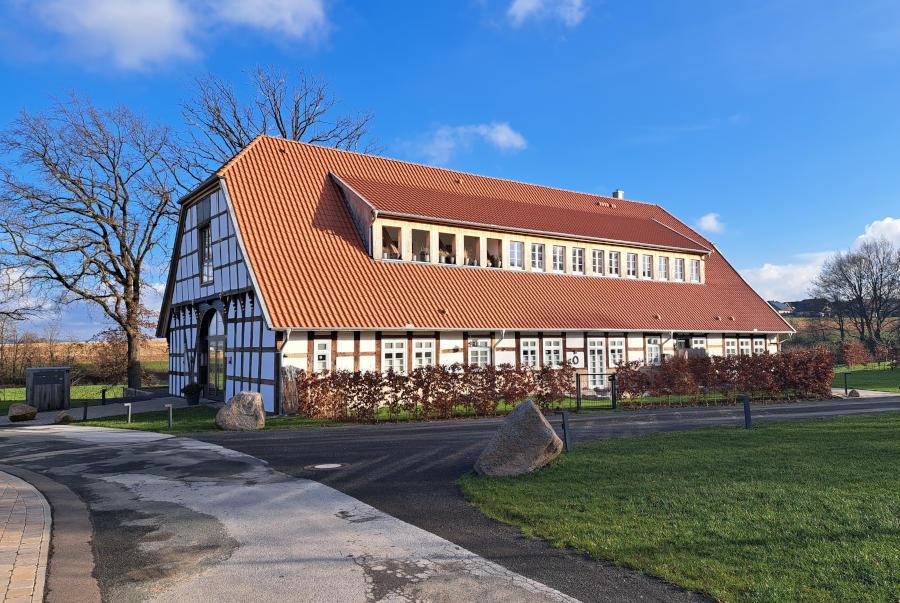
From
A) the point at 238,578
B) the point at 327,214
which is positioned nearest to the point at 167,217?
the point at 327,214

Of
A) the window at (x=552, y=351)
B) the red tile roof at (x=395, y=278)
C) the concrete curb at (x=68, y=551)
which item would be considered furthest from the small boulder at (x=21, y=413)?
the window at (x=552, y=351)

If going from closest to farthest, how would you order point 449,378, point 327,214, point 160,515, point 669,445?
point 160,515 → point 669,445 → point 449,378 → point 327,214

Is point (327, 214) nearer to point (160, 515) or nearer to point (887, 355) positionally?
point (160, 515)

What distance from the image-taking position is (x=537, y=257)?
27.0m

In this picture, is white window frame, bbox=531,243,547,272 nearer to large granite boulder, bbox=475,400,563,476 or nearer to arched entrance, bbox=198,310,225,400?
arched entrance, bbox=198,310,225,400

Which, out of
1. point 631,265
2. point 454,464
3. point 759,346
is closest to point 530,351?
point 631,265

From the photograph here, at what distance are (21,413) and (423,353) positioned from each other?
537 inches

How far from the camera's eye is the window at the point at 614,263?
2931cm

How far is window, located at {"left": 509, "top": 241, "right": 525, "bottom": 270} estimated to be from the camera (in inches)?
1033

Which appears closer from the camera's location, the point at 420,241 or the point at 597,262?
the point at 420,241

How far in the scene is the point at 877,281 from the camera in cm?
6166

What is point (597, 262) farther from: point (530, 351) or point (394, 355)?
point (394, 355)

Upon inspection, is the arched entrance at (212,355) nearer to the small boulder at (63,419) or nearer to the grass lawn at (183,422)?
the grass lawn at (183,422)

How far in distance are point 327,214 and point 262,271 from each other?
15.2 ft
